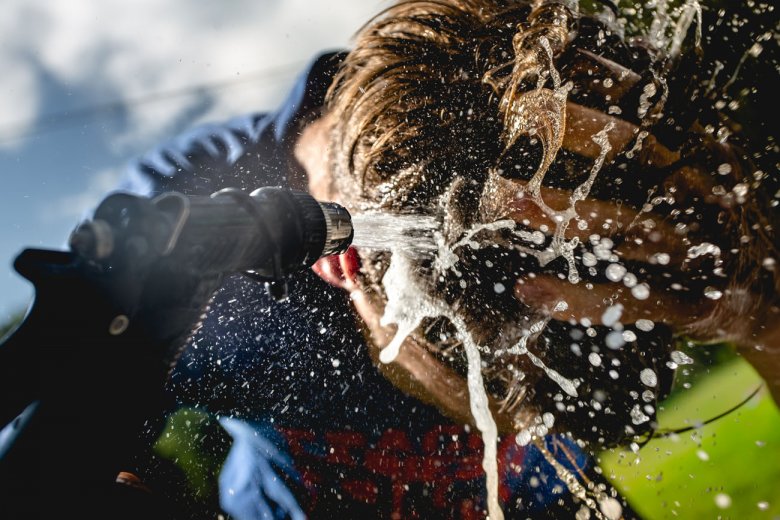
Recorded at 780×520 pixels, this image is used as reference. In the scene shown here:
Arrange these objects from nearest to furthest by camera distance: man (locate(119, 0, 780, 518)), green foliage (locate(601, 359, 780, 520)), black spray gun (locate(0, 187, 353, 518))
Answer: black spray gun (locate(0, 187, 353, 518)) < man (locate(119, 0, 780, 518)) < green foliage (locate(601, 359, 780, 520))

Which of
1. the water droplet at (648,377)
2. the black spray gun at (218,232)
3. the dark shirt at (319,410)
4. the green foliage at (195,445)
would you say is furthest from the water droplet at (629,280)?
the green foliage at (195,445)

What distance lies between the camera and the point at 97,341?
0.46 m

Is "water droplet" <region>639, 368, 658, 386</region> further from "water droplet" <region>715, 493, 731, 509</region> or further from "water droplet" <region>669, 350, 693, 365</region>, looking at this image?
"water droplet" <region>715, 493, 731, 509</region>

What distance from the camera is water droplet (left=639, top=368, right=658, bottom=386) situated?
4.78ft

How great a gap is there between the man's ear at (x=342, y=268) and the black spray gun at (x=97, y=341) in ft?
3.03

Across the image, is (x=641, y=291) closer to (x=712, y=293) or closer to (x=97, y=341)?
(x=712, y=293)

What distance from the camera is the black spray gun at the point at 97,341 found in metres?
0.42

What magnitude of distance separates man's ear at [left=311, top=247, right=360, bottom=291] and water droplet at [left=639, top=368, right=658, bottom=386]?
1.06 meters

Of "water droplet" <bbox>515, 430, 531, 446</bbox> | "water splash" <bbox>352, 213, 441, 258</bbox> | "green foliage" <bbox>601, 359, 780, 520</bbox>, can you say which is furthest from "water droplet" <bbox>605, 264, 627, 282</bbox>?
"green foliage" <bbox>601, 359, 780, 520</bbox>

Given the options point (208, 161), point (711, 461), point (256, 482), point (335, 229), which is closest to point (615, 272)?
point (335, 229)

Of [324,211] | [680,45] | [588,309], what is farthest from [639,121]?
[324,211]

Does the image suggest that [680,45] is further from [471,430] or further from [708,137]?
[471,430]

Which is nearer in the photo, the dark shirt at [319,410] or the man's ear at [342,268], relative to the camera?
the man's ear at [342,268]

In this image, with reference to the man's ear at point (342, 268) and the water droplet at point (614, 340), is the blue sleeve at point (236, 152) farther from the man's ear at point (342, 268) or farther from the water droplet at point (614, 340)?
the water droplet at point (614, 340)
